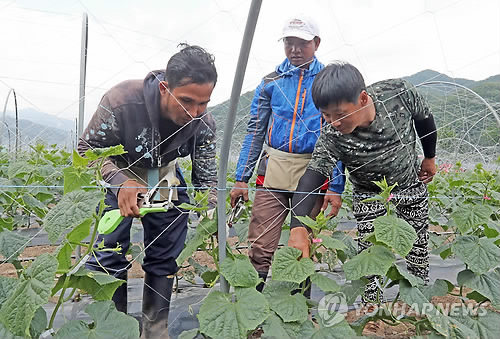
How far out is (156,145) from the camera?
1844mm

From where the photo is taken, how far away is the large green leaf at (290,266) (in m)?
1.44

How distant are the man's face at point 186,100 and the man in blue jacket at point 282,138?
54 cm

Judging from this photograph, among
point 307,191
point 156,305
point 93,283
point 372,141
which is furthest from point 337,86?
point 156,305

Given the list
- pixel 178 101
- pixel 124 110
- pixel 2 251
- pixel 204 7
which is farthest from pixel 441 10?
pixel 2 251

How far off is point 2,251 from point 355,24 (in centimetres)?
156

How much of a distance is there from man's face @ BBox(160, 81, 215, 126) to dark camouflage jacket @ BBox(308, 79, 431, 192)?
0.56 metres

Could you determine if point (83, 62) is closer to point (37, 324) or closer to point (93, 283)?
point (93, 283)

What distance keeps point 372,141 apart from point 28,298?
1378 mm

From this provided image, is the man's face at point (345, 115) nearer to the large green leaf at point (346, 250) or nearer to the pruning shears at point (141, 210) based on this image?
the large green leaf at point (346, 250)

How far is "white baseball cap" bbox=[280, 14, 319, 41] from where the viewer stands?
2.03 meters

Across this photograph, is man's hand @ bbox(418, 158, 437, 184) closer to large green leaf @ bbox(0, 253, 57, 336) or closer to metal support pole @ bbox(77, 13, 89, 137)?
metal support pole @ bbox(77, 13, 89, 137)

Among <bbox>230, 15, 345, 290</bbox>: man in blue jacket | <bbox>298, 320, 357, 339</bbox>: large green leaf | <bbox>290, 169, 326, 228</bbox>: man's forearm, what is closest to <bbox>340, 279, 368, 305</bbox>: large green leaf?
<bbox>298, 320, 357, 339</bbox>: large green leaf

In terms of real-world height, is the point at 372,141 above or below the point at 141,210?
below

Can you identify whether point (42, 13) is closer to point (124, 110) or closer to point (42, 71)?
point (42, 71)
